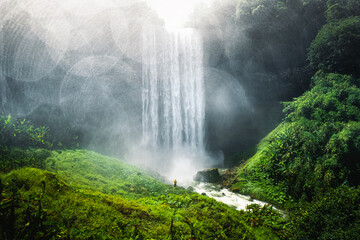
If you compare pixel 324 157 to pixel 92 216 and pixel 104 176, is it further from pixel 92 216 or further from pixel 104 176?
pixel 104 176

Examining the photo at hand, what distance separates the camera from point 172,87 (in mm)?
23766

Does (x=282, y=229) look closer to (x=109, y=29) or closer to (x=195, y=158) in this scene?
(x=195, y=158)

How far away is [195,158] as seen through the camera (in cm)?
2198

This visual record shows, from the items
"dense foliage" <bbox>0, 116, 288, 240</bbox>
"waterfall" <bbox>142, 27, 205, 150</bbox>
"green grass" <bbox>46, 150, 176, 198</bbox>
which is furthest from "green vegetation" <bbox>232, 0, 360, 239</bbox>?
"waterfall" <bbox>142, 27, 205, 150</bbox>

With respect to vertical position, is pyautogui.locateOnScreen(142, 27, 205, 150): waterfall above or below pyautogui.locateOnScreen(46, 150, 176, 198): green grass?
above

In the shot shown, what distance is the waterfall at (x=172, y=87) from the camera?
2334 centimetres

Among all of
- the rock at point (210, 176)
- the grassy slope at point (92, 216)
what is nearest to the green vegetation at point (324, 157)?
the grassy slope at point (92, 216)

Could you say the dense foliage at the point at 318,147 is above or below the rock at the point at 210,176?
above

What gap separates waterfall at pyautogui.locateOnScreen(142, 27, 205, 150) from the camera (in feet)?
76.6

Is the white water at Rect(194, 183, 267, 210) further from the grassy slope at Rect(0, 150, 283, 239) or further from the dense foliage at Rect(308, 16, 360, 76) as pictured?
the dense foliage at Rect(308, 16, 360, 76)

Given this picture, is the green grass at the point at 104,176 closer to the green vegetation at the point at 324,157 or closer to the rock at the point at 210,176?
the rock at the point at 210,176

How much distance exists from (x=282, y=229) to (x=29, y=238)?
5710 mm

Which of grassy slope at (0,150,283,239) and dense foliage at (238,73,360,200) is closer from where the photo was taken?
grassy slope at (0,150,283,239)

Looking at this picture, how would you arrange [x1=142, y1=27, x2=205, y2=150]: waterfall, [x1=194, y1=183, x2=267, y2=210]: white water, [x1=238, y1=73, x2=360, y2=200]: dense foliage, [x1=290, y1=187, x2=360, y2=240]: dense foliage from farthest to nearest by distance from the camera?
[x1=142, y1=27, x2=205, y2=150]: waterfall
[x1=194, y1=183, x2=267, y2=210]: white water
[x1=238, y1=73, x2=360, y2=200]: dense foliage
[x1=290, y1=187, x2=360, y2=240]: dense foliage
